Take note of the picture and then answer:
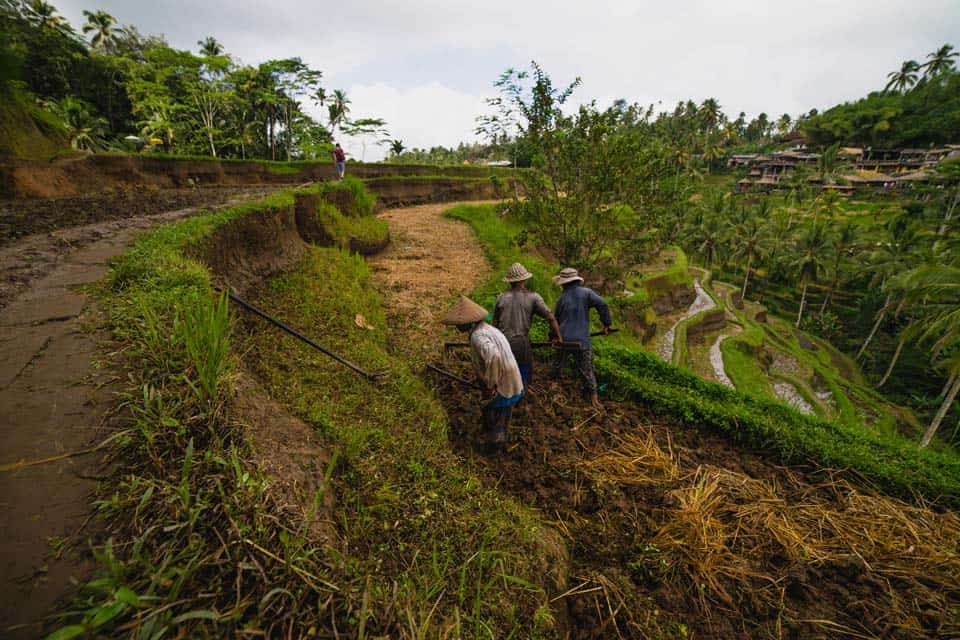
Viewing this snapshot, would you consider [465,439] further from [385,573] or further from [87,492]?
[87,492]

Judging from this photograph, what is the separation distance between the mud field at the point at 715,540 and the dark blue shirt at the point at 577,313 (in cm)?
111

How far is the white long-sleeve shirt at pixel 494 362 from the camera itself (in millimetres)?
3479

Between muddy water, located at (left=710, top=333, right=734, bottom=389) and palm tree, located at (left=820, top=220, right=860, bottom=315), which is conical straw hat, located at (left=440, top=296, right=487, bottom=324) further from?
palm tree, located at (left=820, top=220, right=860, bottom=315)

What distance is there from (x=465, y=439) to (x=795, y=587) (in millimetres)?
2748

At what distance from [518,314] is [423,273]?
13.8ft

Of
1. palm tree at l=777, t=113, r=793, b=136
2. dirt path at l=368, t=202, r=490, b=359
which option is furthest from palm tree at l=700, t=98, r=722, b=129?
dirt path at l=368, t=202, r=490, b=359

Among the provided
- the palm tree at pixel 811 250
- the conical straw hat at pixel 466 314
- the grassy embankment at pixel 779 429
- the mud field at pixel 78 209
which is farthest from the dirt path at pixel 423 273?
the palm tree at pixel 811 250

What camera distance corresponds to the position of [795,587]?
2523mm

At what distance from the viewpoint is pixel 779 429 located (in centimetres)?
425

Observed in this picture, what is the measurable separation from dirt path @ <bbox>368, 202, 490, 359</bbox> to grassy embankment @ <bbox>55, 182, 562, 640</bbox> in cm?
188

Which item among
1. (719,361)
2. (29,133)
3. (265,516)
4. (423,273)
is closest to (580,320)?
(265,516)

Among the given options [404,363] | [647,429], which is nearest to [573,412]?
[647,429]

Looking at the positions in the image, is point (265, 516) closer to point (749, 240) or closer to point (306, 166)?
point (306, 166)

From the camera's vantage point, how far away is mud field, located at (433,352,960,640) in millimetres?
2355
